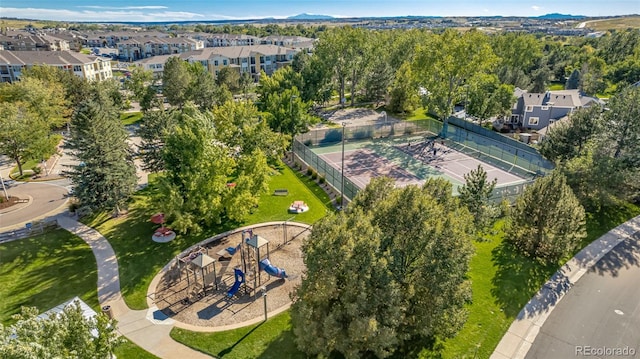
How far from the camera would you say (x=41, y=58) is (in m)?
76.9

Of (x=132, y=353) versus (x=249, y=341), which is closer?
(x=132, y=353)

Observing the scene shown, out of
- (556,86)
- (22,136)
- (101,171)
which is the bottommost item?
(101,171)

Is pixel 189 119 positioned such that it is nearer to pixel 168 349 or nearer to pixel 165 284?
pixel 165 284

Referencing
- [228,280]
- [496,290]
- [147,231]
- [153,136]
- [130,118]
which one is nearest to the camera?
[496,290]

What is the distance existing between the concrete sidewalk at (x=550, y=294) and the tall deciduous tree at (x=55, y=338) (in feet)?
52.4

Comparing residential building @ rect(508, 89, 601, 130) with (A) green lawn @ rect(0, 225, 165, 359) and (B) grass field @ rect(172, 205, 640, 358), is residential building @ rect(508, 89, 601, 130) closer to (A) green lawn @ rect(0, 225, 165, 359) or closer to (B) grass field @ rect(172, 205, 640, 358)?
(B) grass field @ rect(172, 205, 640, 358)

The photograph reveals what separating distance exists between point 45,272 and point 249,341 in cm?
1438

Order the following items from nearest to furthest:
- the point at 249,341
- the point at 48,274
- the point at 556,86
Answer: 1. the point at 249,341
2. the point at 48,274
3. the point at 556,86

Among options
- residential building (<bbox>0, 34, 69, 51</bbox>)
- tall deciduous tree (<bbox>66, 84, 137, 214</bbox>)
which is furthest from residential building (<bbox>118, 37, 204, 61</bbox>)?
tall deciduous tree (<bbox>66, 84, 137, 214</bbox>)

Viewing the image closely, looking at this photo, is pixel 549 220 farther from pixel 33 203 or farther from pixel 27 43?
pixel 27 43

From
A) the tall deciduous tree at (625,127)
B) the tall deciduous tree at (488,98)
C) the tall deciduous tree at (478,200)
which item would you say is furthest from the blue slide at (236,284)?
the tall deciduous tree at (488,98)

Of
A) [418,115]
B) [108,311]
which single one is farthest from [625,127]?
[108,311]

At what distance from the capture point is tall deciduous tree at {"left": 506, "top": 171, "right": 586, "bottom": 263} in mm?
23141

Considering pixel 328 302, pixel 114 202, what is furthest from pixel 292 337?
pixel 114 202
